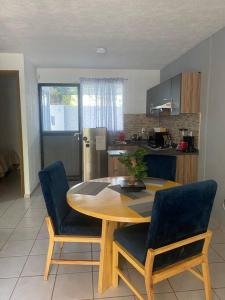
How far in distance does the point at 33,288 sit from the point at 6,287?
219 mm

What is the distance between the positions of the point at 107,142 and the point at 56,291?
328cm

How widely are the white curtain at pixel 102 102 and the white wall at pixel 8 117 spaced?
230 cm

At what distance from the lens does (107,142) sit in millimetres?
4859

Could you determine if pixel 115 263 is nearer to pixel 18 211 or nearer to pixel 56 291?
pixel 56 291

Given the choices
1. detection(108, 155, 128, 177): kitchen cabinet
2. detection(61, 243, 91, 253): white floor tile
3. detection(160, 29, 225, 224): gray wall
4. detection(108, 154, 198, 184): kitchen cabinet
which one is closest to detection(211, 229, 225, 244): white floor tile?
detection(160, 29, 225, 224): gray wall

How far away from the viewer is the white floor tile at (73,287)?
1801mm

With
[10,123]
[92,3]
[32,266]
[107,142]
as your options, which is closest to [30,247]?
[32,266]

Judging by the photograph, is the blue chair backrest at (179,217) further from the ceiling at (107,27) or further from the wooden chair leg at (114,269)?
the ceiling at (107,27)

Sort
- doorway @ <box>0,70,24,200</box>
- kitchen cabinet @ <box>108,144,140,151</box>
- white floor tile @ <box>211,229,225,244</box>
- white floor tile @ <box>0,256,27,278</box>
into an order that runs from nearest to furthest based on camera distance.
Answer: white floor tile @ <box>0,256,27,278</box> → white floor tile @ <box>211,229,225,244</box> → kitchen cabinet @ <box>108,144,140,151</box> → doorway @ <box>0,70,24,200</box>

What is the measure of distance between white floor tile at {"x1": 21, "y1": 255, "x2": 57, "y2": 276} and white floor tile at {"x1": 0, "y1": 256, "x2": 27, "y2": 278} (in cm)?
5

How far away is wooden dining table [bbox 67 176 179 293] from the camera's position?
1.59 metres

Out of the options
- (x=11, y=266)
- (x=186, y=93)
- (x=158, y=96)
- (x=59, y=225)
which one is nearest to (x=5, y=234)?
(x=11, y=266)

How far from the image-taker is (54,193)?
6.35 feet

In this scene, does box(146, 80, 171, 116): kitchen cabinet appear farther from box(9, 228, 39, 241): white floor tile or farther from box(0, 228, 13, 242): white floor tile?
box(0, 228, 13, 242): white floor tile
